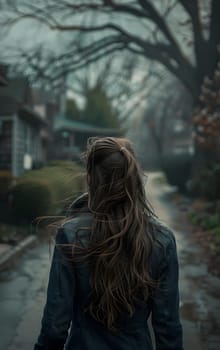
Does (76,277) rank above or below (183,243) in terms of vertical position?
above

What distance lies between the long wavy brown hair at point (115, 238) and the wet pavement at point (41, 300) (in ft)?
4.59

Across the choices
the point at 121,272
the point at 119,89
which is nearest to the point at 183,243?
the point at 121,272

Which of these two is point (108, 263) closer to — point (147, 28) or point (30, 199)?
point (30, 199)

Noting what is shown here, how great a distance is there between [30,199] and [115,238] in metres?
8.64

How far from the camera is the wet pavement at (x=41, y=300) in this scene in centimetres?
461

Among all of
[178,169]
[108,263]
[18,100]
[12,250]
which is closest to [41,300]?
[12,250]

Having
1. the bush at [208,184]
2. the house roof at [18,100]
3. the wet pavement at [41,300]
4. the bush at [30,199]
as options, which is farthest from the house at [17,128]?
the wet pavement at [41,300]

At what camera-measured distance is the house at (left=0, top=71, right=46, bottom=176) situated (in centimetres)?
1400

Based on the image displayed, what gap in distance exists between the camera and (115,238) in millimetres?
1791

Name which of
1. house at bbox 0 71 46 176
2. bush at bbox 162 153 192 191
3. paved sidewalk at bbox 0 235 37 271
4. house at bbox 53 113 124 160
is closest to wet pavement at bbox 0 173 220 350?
paved sidewalk at bbox 0 235 37 271

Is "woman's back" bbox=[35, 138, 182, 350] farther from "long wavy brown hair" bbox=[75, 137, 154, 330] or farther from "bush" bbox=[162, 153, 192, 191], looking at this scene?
"bush" bbox=[162, 153, 192, 191]

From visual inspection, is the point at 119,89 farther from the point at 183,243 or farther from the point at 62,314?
the point at 62,314

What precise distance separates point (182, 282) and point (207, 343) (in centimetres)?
220

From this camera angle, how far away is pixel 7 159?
1462 cm
